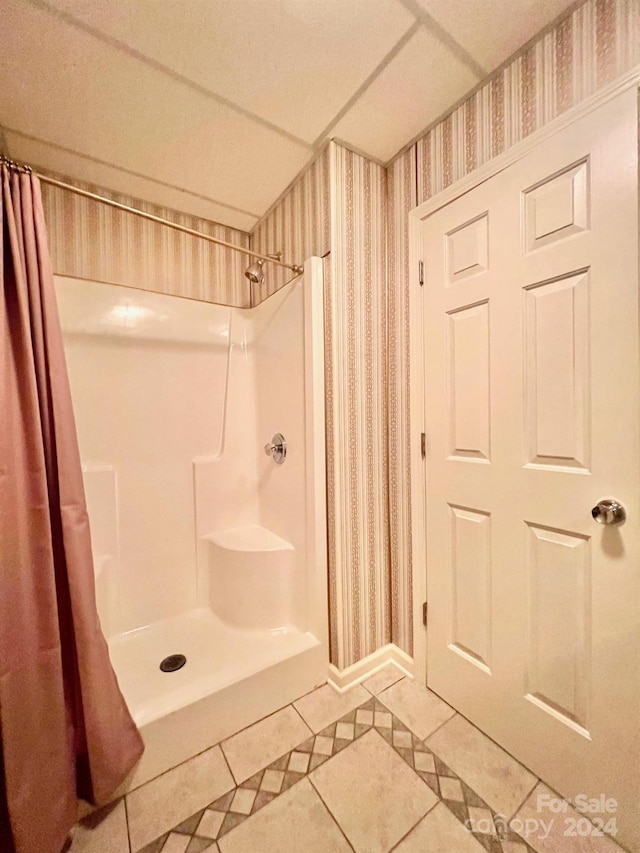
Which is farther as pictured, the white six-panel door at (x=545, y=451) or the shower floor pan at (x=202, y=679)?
the shower floor pan at (x=202, y=679)

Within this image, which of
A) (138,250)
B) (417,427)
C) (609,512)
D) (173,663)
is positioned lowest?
(173,663)

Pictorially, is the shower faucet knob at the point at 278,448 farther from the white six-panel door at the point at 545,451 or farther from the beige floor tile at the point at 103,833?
the beige floor tile at the point at 103,833

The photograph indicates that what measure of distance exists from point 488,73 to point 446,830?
2.28 metres

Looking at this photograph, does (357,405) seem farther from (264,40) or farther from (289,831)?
(289,831)

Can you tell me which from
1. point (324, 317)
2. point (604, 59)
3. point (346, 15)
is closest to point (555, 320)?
point (604, 59)

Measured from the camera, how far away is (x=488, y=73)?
1.05 meters

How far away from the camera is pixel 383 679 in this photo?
1.36 m

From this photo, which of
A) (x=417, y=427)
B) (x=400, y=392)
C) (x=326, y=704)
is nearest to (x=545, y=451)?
(x=417, y=427)

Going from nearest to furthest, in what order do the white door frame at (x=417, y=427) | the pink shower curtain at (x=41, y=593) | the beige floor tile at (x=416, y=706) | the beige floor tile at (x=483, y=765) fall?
the pink shower curtain at (x=41, y=593) < the beige floor tile at (x=483, y=765) < the beige floor tile at (x=416, y=706) < the white door frame at (x=417, y=427)

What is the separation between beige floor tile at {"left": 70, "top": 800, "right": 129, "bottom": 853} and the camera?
0.83 m

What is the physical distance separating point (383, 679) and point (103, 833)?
1.00 m

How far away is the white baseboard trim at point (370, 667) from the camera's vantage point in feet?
4.28

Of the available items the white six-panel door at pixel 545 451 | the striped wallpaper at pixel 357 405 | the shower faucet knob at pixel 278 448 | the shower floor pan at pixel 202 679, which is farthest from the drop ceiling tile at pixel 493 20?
the shower floor pan at pixel 202 679

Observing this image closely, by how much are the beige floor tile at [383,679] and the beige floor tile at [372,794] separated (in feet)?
0.73
